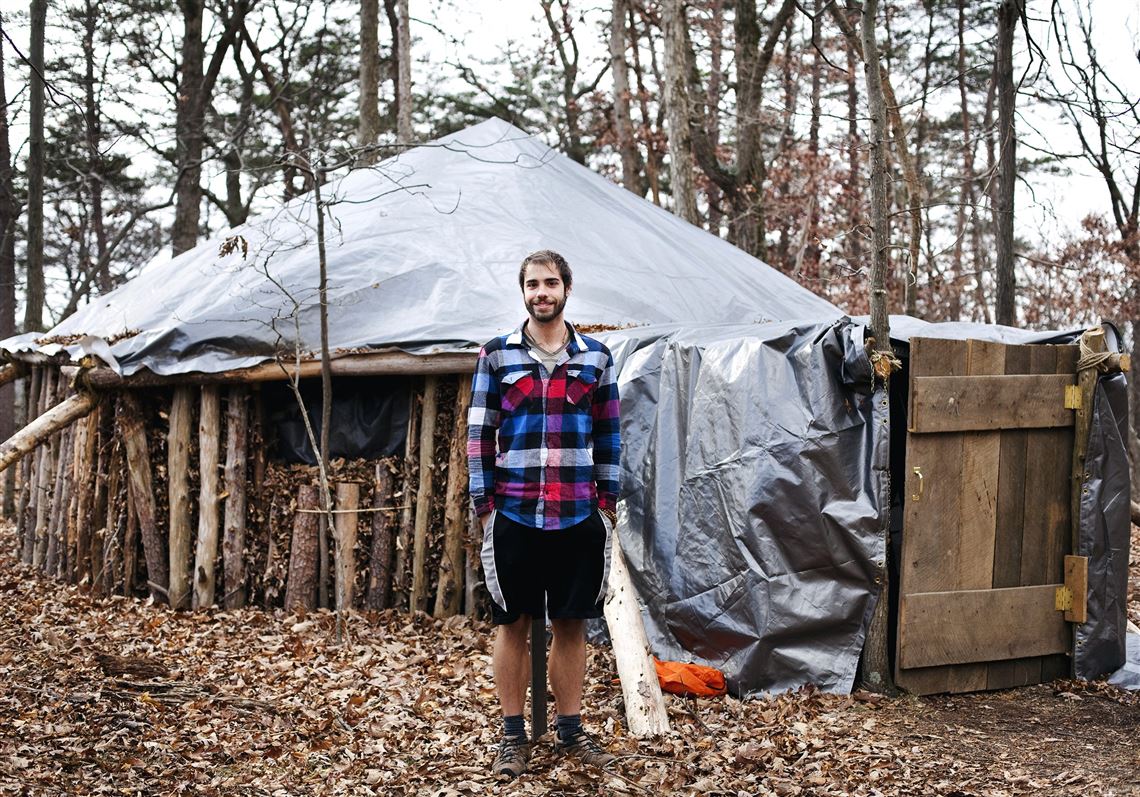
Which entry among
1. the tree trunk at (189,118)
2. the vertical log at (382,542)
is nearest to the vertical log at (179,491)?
the vertical log at (382,542)

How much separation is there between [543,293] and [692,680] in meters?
2.35

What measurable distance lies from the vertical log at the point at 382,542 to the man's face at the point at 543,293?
345 centimetres

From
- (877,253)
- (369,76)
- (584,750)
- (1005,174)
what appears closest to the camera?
(584,750)

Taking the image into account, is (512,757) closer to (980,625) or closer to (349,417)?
(980,625)

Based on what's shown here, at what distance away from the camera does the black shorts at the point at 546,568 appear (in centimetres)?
402

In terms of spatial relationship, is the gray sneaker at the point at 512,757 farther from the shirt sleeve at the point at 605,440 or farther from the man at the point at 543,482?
the shirt sleeve at the point at 605,440

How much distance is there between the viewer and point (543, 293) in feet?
13.3

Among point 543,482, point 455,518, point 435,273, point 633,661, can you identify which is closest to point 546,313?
point 543,482

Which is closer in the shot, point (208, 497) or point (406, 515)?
point (406, 515)

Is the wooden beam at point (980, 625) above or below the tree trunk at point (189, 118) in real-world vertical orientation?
below

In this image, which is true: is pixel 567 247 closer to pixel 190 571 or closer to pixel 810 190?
pixel 190 571

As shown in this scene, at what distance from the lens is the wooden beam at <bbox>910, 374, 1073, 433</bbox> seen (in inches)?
210

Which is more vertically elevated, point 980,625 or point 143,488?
point 143,488

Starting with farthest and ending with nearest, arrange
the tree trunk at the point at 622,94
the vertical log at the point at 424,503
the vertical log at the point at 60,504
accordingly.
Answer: the tree trunk at the point at 622,94 < the vertical log at the point at 60,504 < the vertical log at the point at 424,503
